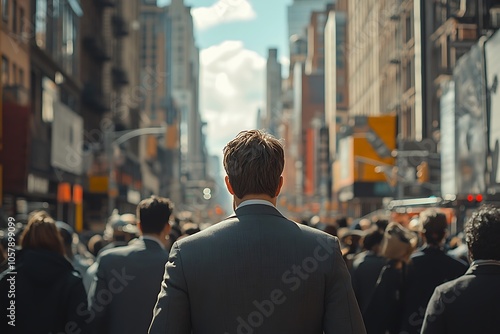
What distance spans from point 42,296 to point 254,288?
379cm

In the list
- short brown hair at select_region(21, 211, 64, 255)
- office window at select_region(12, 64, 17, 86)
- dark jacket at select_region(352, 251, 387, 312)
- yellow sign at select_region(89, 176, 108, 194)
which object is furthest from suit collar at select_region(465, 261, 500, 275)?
yellow sign at select_region(89, 176, 108, 194)

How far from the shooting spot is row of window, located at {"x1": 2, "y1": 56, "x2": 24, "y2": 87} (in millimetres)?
37450

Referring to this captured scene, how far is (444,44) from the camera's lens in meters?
58.5

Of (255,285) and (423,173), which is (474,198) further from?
(423,173)

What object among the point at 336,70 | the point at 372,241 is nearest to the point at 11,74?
the point at 372,241

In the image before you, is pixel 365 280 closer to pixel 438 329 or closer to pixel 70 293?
pixel 70 293

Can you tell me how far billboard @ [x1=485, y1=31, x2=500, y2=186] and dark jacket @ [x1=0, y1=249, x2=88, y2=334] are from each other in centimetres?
2335

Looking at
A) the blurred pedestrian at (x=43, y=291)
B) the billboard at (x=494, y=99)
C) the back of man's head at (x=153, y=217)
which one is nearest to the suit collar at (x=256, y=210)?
the blurred pedestrian at (x=43, y=291)

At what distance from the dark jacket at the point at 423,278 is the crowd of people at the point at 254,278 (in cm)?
1

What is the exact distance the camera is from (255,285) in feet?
13.9

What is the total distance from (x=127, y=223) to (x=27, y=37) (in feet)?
95.8

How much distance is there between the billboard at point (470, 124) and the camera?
32438mm

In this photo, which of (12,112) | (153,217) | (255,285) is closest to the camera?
(255,285)

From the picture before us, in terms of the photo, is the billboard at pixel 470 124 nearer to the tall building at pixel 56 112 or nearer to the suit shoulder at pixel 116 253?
the tall building at pixel 56 112
